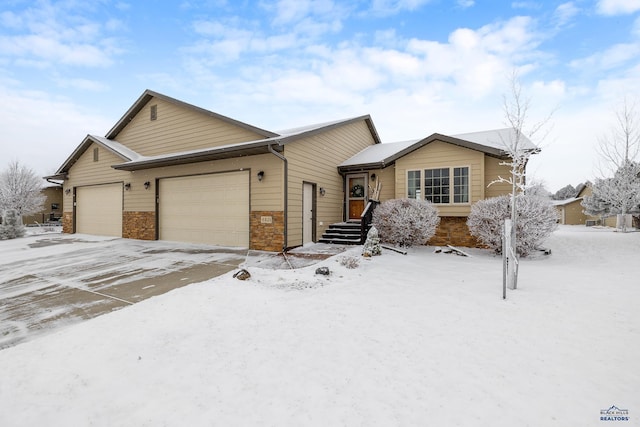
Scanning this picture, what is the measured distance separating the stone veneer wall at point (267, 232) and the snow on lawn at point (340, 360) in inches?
141

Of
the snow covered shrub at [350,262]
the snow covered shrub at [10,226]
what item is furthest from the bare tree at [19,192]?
the snow covered shrub at [350,262]

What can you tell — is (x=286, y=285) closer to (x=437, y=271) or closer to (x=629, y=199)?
(x=437, y=271)

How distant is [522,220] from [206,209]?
10.7 meters

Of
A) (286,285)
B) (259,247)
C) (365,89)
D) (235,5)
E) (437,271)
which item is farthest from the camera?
(365,89)

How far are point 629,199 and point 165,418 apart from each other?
21.3 meters

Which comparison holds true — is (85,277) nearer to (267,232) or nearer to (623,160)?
(267,232)

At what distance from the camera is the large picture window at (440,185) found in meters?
9.88

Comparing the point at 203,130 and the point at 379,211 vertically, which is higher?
the point at 203,130

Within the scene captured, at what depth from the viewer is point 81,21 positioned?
1096 centimetres

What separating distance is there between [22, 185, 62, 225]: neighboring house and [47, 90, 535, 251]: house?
17.3m

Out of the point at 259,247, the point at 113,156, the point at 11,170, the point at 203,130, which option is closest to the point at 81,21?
the point at 113,156

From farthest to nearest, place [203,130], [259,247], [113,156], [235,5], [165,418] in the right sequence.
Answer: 1. [113,156]
2. [235,5]
3. [203,130]
4. [259,247]
5. [165,418]

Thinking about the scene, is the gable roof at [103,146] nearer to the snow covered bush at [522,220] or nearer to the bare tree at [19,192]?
the bare tree at [19,192]

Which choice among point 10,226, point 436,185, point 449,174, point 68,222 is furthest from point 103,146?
point 449,174
